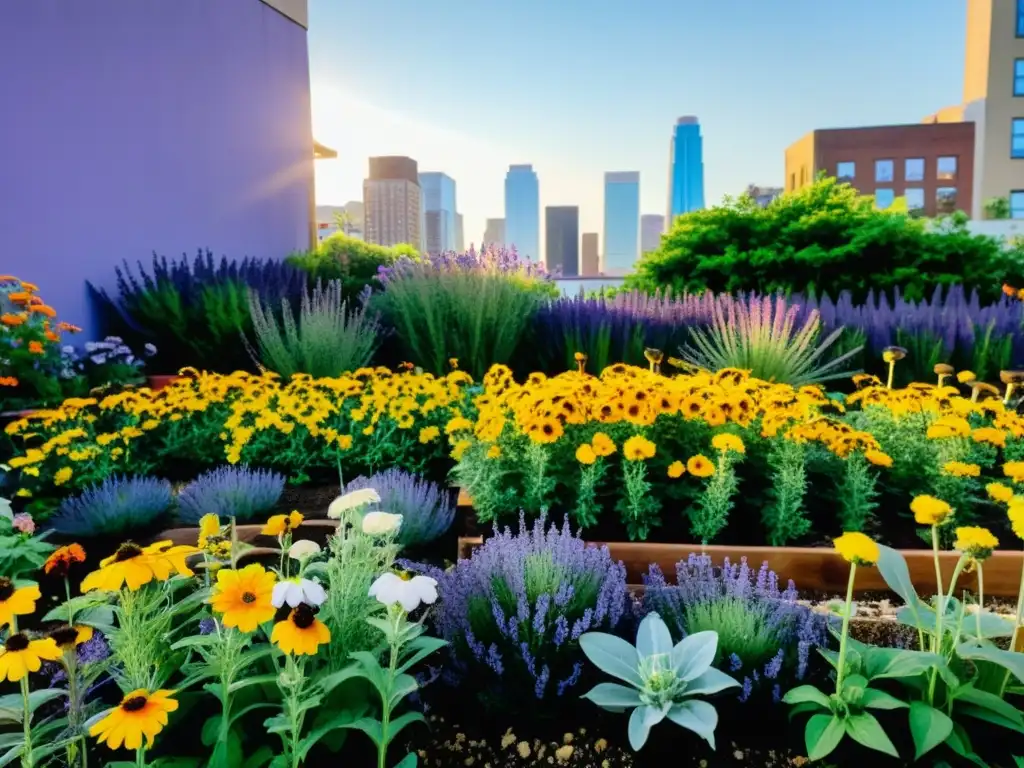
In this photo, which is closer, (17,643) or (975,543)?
(17,643)

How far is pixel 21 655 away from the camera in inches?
41.4

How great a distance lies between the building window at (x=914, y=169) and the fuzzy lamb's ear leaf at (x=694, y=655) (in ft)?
132

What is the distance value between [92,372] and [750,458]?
4.30m

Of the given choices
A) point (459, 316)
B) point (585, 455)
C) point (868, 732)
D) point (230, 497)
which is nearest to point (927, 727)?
point (868, 732)

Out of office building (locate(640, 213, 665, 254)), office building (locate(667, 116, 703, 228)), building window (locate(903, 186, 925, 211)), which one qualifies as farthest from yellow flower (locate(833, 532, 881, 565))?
office building (locate(640, 213, 665, 254))

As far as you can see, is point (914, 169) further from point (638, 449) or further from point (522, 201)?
point (522, 201)

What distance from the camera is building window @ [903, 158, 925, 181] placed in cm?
3500

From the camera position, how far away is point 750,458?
2.55 meters

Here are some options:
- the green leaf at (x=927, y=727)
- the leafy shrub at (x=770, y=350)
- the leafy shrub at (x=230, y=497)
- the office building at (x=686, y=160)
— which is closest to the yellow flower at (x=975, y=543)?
the green leaf at (x=927, y=727)

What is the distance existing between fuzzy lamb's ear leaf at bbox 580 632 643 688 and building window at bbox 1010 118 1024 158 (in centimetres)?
3574

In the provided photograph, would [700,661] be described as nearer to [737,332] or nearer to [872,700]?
[872,700]

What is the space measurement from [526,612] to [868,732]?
A: 2.22 ft

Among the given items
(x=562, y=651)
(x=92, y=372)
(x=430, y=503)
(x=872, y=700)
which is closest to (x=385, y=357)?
(x=92, y=372)

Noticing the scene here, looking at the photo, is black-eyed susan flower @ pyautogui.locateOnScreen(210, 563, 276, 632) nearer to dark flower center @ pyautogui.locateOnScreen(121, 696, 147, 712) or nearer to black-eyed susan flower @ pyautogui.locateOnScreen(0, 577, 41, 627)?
dark flower center @ pyautogui.locateOnScreen(121, 696, 147, 712)
